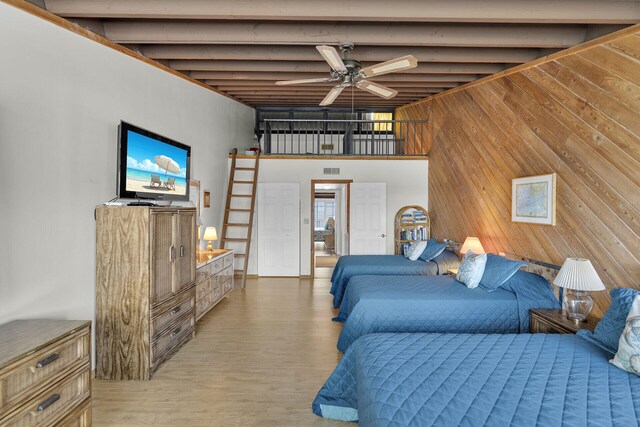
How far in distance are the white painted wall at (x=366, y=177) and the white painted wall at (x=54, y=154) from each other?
3.29 metres

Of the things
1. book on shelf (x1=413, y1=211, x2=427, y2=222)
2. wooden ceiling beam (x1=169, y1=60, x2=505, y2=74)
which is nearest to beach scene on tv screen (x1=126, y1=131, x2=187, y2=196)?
wooden ceiling beam (x1=169, y1=60, x2=505, y2=74)

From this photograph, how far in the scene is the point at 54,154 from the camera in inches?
97.0

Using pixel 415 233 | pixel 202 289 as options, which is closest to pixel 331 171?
pixel 415 233

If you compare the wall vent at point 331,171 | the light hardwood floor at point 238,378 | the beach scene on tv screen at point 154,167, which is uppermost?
the wall vent at point 331,171

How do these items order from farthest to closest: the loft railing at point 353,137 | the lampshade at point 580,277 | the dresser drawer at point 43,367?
1. the loft railing at point 353,137
2. the lampshade at point 580,277
3. the dresser drawer at point 43,367

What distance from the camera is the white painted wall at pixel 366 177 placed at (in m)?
6.47

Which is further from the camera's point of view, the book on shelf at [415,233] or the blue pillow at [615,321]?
the book on shelf at [415,233]

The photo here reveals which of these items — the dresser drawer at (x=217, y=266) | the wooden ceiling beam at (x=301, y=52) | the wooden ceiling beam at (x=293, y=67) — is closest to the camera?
the wooden ceiling beam at (x=301, y=52)

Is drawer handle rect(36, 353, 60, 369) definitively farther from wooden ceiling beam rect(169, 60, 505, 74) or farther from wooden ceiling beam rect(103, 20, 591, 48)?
wooden ceiling beam rect(169, 60, 505, 74)

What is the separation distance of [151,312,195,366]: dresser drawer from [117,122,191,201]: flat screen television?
4.26ft

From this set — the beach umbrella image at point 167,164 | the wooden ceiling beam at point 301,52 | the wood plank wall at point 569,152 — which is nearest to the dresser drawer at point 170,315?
the beach umbrella image at point 167,164

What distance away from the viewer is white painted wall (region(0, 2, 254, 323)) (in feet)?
7.07

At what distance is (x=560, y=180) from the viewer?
9.89ft

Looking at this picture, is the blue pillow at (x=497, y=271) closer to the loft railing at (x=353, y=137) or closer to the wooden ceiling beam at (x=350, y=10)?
the wooden ceiling beam at (x=350, y=10)
